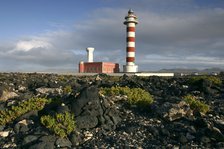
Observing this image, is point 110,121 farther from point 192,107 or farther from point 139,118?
point 192,107

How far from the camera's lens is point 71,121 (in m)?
13.2

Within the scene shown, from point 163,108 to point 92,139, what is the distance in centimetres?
381

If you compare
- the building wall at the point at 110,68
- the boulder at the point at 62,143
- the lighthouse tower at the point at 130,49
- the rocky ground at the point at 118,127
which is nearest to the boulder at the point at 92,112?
the rocky ground at the point at 118,127

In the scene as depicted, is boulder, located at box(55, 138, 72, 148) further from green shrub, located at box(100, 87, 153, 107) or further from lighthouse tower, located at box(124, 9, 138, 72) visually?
lighthouse tower, located at box(124, 9, 138, 72)

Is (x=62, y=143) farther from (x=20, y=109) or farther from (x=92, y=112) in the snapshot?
(x=20, y=109)

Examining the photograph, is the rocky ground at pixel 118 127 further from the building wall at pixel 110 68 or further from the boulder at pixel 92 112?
the building wall at pixel 110 68

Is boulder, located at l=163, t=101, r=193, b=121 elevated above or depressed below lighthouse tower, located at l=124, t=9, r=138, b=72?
below

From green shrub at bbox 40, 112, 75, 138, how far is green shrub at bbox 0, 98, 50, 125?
6.54 feet

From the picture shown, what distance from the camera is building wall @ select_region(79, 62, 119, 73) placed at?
61872 mm

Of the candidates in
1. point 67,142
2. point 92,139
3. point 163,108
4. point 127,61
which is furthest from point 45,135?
point 127,61

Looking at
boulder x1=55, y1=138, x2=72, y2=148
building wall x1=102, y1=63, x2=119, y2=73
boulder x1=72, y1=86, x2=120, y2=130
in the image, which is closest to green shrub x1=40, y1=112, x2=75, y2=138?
boulder x1=55, y1=138, x2=72, y2=148

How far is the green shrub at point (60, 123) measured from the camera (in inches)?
500

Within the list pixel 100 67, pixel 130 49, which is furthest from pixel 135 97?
pixel 100 67

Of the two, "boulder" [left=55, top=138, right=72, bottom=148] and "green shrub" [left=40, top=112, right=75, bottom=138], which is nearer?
"boulder" [left=55, top=138, right=72, bottom=148]
